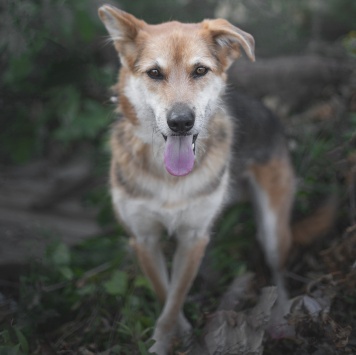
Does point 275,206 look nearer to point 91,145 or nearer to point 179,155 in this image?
point 179,155

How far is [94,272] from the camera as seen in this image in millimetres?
4270

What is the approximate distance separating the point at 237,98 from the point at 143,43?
121cm

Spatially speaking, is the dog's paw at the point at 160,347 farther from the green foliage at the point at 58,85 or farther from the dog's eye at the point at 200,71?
the green foliage at the point at 58,85

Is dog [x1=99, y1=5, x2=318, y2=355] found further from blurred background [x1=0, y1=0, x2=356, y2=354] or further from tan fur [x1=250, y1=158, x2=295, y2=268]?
blurred background [x1=0, y1=0, x2=356, y2=354]

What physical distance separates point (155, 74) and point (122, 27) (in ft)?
1.46

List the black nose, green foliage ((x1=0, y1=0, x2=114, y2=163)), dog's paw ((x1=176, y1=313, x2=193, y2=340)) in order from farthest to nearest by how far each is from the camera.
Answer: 1. green foliage ((x1=0, y1=0, x2=114, y2=163))
2. dog's paw ((x1=176, y1=313, x2=193, y2=340))
3. the black nose

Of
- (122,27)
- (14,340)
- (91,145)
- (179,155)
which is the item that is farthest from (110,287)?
(91,145)

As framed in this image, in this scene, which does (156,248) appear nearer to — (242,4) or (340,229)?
(340,229)

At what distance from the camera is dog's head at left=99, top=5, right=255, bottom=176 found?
2936 mm

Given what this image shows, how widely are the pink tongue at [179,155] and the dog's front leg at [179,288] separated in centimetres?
67

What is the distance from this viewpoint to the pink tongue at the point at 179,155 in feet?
9.86

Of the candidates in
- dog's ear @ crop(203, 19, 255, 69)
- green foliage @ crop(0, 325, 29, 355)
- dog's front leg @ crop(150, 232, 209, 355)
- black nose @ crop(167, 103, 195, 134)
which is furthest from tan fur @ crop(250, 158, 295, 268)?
green foliage @ crop(0, 325, 29, 355)

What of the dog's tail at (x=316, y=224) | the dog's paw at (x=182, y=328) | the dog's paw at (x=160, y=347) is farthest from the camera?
the dog's tail at (x=316, y=224)

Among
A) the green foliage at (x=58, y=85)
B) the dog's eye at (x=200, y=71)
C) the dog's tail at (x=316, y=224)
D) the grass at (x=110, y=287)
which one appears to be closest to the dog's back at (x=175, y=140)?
the dog's eye at (x=200, y=71)
